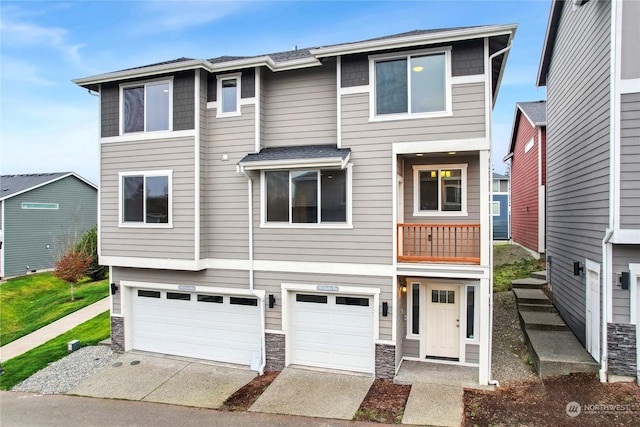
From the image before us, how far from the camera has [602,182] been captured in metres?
7.44

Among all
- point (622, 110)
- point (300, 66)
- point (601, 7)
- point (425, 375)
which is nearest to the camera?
point (622, 110)

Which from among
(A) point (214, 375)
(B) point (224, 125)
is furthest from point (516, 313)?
(B) point (224, 125)

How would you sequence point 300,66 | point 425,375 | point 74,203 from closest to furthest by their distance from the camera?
point 425,375
point 300,66
point 74,203

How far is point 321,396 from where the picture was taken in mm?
7719

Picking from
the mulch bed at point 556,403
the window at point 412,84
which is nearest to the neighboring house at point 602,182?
the mulch bed at point 556,403

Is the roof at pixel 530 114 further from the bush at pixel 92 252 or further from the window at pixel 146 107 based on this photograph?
the bush at pixel 92 252

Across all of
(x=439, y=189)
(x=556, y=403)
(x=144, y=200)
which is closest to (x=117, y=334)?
(x=144, y=200)

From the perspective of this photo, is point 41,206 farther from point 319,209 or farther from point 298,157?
point 319,209

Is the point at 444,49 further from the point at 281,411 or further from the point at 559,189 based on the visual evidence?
the point at 281,411

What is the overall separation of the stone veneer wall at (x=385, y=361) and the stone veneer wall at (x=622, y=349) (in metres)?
4.13

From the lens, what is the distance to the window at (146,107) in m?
9.73

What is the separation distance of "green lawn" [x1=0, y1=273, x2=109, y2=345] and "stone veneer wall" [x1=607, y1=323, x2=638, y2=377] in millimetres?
16981

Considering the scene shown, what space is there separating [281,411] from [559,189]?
9935mm

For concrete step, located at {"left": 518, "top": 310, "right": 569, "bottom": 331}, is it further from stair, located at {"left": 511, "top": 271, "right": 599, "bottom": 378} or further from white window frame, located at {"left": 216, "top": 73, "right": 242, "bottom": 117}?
white window frame, located at {"left": 216, "top": 73, "right": 242, "bottom": 117}
